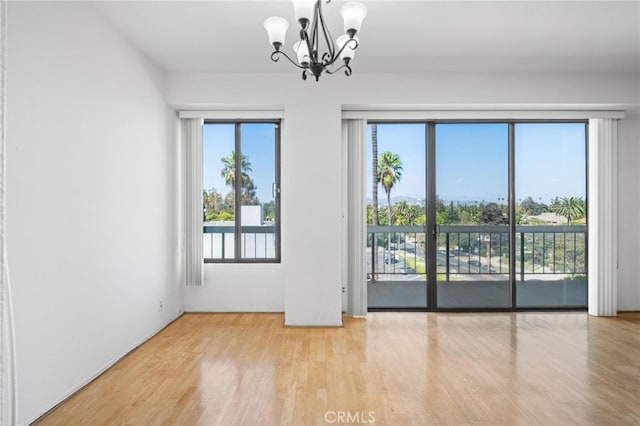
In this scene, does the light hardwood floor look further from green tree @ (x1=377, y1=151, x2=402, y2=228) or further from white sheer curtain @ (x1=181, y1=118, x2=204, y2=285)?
green tree @ (x1=377, y1=151, x2=402, y2=228)

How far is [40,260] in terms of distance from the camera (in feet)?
7.23

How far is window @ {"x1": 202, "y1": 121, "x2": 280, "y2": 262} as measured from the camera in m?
4.59

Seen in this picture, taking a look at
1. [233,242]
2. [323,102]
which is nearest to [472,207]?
[323,102]

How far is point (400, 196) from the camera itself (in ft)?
15.0

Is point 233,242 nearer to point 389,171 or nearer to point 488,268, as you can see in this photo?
point 389,171

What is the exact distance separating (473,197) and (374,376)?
2761mm

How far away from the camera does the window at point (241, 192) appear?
15.1ft

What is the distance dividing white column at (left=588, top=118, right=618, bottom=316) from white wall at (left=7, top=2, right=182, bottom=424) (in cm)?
509

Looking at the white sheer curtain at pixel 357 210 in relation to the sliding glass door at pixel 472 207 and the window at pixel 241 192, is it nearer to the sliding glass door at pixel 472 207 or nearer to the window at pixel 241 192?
the sliding glass door at pixel 472 207

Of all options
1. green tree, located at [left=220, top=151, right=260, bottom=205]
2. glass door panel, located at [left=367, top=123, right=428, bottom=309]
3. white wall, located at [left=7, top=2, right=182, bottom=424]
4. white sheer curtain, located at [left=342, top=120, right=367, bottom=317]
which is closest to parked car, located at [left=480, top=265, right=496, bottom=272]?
glass door panel, located at [left=367, top=123, right=428, bottom=309]

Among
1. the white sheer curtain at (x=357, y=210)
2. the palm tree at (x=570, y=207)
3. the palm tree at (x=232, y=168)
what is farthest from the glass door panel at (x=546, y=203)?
the palm tree at (x=232, y=168)

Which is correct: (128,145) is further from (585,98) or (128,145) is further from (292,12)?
(585,98)

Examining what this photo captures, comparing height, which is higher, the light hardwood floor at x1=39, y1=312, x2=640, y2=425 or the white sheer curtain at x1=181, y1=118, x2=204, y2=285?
the white sheer curtain at x1=181, y1=118, x2=204, y2=285

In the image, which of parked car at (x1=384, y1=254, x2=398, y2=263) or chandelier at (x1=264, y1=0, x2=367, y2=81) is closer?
chandelier at (x1=264, y1=0, x2=367, y2=81)
